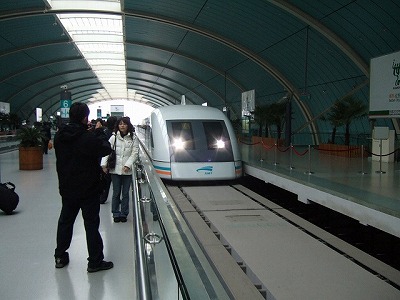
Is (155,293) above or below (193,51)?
below

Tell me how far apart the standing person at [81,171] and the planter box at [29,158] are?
10.1 meters

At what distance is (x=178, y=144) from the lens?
12.2 metres

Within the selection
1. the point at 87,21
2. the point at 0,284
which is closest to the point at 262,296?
the point at 0,284

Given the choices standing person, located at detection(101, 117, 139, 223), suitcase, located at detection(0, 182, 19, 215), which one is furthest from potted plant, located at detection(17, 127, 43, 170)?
standing person, located at detection(101, 117, 139, 223)

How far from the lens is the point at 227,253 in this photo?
6078mm

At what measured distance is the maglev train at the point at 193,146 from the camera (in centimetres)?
1202

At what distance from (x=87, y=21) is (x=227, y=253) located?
2749 cm

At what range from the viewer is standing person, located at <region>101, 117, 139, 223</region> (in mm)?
7242

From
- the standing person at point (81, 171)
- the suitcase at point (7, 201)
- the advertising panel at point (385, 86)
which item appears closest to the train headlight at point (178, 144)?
the suitcase at point (7, 201)

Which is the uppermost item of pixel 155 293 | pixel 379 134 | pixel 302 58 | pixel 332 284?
pixel 302 58

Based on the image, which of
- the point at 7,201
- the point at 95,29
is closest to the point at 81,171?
the point at 7,201

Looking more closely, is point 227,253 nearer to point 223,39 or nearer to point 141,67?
point 223,39

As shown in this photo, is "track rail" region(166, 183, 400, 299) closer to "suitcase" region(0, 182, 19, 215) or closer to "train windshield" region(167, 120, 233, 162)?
"train windshield" region(167, 120, 233, 162)

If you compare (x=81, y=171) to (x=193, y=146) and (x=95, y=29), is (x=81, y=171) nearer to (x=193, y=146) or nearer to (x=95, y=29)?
(x=193, y=146)
